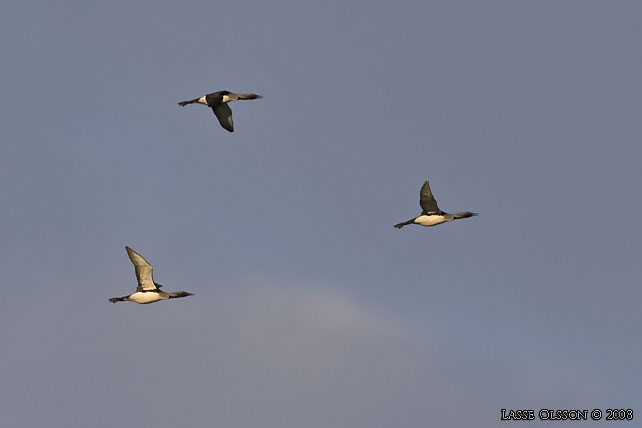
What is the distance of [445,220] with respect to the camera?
261 feet

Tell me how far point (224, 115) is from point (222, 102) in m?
1.03

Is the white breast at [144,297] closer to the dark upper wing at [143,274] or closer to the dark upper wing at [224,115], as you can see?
the dark upper wing at [143,274]

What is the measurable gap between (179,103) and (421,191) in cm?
2297

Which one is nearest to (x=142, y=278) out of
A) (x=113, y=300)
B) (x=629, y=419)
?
(x=113, y=300)

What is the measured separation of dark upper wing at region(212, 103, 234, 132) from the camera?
8962 cm

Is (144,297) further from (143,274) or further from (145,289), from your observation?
(143,274)

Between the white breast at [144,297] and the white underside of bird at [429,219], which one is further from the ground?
the white underside of bird at [429,219]

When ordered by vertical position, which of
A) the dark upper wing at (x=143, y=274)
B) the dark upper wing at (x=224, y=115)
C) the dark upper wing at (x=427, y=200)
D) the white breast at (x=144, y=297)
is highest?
the dark upper wing at (x=224, y=115)

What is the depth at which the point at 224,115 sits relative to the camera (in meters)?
89.9

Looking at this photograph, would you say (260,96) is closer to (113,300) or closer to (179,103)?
(179,103)

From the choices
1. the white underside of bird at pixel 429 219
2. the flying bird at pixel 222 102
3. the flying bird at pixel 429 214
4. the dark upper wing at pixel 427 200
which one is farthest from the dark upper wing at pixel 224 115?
the dark upper wing at pixel 427 200

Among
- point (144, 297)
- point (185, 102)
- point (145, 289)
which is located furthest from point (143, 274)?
point (185, 102)

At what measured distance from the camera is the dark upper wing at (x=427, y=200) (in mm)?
76600

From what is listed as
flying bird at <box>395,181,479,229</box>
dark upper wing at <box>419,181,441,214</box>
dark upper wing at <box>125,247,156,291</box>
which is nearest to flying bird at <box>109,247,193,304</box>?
dark upper wing at <box>125,247,156,291</box>
